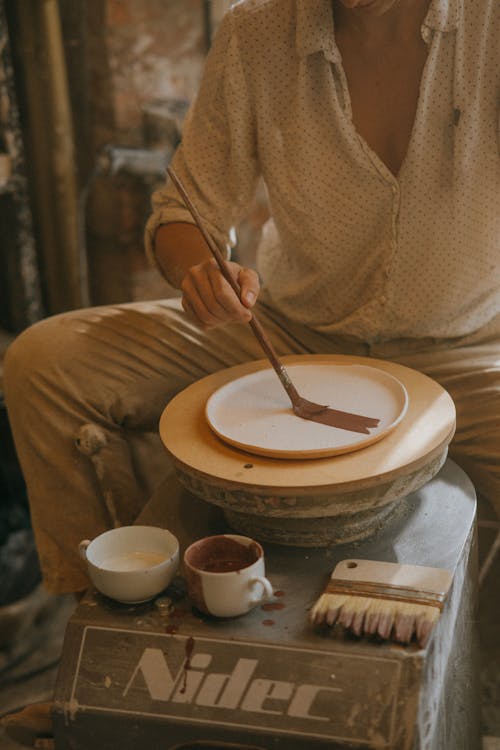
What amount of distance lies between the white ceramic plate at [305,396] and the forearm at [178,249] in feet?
1.01

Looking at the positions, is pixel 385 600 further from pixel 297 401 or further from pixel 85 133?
pixel 85 133

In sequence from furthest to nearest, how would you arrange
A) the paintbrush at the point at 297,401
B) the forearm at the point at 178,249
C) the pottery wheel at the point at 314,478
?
the forearm at the point at 178,249 < the paintbrush at the point at 297,401 < the pottery wheel at the point at 314,478

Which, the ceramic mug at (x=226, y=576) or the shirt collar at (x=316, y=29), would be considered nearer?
the ceramic mug at (x=226, y=576)

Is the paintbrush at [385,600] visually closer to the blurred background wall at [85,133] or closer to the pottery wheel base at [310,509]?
the pottery wheel base at [310,509]

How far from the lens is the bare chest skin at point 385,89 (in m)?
1.69

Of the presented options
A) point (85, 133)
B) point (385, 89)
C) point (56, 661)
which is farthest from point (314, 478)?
point (85, 133)

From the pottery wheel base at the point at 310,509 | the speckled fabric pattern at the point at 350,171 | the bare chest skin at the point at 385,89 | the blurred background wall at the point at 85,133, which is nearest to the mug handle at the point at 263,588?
the pottery wheel base at the point at 310,509

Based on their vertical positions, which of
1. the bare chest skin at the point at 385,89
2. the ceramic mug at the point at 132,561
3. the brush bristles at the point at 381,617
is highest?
the bare chest skin at the point at 385,89

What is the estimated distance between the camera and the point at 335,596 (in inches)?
48.0

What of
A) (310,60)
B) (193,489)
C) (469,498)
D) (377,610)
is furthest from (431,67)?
(377,610)

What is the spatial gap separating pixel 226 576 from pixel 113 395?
2.32 ft

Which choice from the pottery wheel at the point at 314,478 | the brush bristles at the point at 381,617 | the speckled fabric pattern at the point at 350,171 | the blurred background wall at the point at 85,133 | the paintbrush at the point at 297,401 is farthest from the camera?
the blurred background wall at the point at 85,133

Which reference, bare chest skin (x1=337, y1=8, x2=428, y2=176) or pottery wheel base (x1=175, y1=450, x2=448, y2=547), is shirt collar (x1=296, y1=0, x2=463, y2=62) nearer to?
bare chest skin (x1=337, y1=8, x2=428, y2=176)

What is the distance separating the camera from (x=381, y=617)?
46.1 inches
